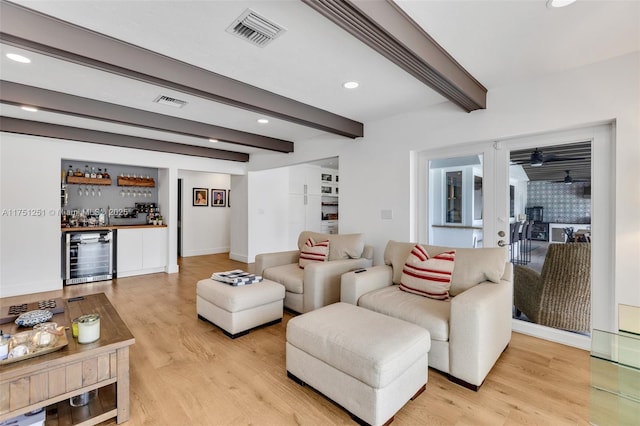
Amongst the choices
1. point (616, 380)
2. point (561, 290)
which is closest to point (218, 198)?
point (561, 290)

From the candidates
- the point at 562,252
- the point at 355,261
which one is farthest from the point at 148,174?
the point at 562,252

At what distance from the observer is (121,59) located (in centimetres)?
205

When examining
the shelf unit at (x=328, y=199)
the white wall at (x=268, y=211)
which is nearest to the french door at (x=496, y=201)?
the white wall at (x=268, y=211)

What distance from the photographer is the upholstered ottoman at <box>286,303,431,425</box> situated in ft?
5.09

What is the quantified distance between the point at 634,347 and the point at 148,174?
22.5 ft

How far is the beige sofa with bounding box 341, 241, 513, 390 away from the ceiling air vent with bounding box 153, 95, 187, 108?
2604 millimetres

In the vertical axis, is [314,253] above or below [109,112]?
below

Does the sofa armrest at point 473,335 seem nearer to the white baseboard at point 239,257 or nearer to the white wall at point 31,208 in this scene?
the white baseboard at point 239,257

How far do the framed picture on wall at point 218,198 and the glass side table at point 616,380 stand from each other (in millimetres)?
7565

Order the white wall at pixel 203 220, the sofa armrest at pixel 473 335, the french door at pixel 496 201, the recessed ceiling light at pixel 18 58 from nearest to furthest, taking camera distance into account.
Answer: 1. the sofa armrest at pixel 473 335
2. the recessed ceiling light at pixel 18 58
3. the french door at pixel 496 201
4. the white wall at pixel 203 220

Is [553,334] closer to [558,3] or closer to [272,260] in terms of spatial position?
[558,3]

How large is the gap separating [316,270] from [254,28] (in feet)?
7.07

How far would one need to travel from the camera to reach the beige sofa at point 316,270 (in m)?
3.05

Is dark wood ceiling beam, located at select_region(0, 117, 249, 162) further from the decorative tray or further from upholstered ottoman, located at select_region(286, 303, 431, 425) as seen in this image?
upholstered ottoman, located at select_region(286, 303, 431, 425)
